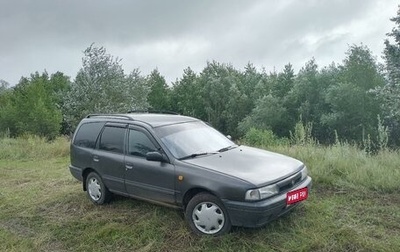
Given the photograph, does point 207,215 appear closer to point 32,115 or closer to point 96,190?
point 96,190

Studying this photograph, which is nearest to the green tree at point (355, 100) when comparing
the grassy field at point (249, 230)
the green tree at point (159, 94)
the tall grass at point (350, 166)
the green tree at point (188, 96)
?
the green tree at point (188, 96)

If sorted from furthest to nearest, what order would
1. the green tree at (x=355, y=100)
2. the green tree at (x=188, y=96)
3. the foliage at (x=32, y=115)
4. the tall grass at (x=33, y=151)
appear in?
the green tree at (x=188, y=96) < the green tree at (x=355, y=100) < the foliage at (x=32, y=115) < the tall grass at (x=33, y=151)

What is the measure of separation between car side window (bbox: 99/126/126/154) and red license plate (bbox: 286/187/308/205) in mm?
2755

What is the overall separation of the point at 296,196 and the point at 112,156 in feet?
9.92

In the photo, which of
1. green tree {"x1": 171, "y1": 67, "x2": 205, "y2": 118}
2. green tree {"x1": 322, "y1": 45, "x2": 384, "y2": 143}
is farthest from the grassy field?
green tree {"x1": 171, "y1": 67, "x2": 205, "y2": 118}

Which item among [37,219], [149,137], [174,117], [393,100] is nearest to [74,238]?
[37,219]

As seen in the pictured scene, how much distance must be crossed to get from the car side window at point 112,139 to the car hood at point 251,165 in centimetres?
143

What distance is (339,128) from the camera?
111ft

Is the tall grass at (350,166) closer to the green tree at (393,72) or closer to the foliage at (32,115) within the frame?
the green tree at (393,72)

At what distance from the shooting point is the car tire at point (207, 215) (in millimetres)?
4668

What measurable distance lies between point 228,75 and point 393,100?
4110cm

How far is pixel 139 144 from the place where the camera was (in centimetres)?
569

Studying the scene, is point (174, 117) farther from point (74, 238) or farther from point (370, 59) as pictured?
point (370, 59)

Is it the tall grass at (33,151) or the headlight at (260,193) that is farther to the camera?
→ the tall grass at (33,151)
